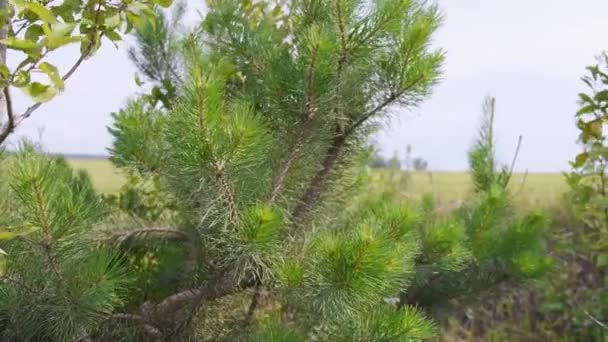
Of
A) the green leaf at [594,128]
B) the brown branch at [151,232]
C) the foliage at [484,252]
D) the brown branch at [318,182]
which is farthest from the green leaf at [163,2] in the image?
the green leaf at [594,128]

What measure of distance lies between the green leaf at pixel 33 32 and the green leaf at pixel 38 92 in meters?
0.18

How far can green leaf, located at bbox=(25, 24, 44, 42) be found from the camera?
134 cm

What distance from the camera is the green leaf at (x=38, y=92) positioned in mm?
1204

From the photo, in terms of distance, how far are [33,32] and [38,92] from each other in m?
0.20

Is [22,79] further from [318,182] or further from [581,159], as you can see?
[581,159]

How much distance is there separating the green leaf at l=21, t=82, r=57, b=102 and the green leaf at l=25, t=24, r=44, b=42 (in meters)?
0.18

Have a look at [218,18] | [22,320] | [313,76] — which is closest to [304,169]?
[313,76]

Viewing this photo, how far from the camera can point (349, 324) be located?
1784 mm

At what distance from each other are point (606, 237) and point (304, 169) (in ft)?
3.60

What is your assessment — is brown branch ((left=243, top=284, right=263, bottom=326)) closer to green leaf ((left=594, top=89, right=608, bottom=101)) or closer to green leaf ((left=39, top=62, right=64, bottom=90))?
green leaf ((left=39, top=62, right=64, bottom=90))

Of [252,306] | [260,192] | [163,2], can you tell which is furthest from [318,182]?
[163,2]

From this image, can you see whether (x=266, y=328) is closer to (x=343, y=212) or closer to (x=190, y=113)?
(x=190, y=113)

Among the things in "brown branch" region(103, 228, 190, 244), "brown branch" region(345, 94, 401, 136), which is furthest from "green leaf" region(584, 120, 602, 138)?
"brown branch" region(103, 228, 190, 244)

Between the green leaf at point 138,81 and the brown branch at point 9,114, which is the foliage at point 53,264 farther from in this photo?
the green leaf at point 138,81
